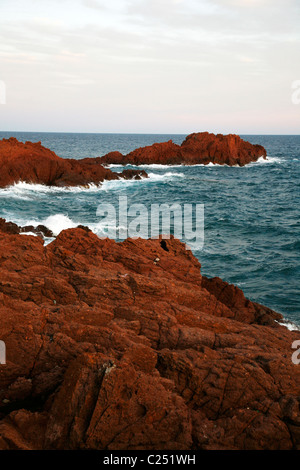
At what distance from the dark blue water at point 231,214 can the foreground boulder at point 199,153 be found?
1030cm

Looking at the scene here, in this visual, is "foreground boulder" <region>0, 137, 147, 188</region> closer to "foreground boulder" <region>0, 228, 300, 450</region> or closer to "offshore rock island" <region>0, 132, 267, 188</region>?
"offshore rock island" <region>0, 132, 267, 188</region>

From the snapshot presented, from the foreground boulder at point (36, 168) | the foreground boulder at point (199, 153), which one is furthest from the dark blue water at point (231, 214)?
the foreground boulder at point (199, 153)

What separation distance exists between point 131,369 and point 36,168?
1566 inches

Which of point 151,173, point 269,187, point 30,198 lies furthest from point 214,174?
point 30,198

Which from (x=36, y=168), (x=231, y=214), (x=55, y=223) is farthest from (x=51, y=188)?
(x=231, y=214)

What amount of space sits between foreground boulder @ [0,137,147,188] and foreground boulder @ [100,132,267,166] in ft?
83.6

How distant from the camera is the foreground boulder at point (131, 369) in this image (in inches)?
213

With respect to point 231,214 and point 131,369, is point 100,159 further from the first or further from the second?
point 131,369

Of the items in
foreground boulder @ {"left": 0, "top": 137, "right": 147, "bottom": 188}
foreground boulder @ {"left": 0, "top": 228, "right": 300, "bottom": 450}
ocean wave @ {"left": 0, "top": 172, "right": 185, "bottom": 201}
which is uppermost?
foreground boulder @ {"left": 0, "top": 137, "right": 147, "bottom": 188}

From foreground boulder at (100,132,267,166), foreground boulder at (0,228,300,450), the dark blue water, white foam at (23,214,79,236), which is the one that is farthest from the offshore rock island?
foreground boulder at (0,228,300,450)

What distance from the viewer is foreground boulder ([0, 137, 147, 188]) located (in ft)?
134

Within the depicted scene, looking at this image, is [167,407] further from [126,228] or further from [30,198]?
[30,198]

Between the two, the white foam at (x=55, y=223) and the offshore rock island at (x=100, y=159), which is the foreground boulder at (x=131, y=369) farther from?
the offshore rock island at (x=100, y=159)

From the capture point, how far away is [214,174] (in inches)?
2453
